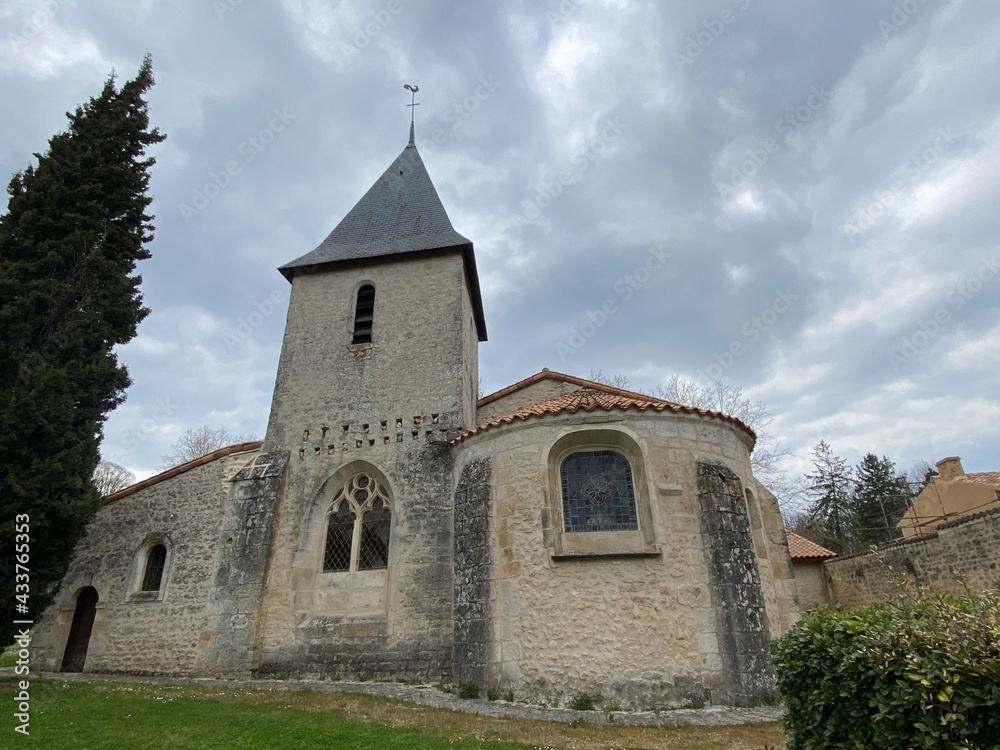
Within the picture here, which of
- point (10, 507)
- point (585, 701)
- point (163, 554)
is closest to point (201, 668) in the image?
point (163, 554)

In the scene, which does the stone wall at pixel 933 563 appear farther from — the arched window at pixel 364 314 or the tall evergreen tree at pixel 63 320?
the tall evergreen tree at pixel 63 320

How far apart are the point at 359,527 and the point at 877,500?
34.4 m

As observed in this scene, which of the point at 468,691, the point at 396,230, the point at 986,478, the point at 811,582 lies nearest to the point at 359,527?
the point at 468,691

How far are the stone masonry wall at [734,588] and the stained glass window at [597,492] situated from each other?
113 centimetres

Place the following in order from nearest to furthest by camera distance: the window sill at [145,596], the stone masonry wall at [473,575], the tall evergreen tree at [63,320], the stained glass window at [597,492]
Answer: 1. the stone masonry wall at [473,575]
2. the stained glass window at [597,492]
3. the tall evergreen tree at [63,320]
4. the window sill at [145,596]

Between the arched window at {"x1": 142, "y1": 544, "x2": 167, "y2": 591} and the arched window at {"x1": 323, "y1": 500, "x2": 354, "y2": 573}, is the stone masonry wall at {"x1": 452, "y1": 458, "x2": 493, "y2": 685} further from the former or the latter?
the arched window at {"x1": 142, "y1": 544, "x2": 167, "y2": 591}

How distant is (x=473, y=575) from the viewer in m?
8.68

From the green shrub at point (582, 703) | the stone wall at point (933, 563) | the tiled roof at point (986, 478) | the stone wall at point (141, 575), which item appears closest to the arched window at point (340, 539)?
the stone wall at point (141, 575)

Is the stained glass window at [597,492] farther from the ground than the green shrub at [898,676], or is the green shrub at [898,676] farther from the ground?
the stained glass window at [597,492]

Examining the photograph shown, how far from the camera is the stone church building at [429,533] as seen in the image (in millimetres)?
7844

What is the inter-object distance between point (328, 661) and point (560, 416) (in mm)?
6340

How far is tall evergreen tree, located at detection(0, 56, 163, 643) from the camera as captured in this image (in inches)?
364

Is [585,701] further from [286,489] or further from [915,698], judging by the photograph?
[286,489]

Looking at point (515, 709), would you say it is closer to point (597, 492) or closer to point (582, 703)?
point (582, 703)
